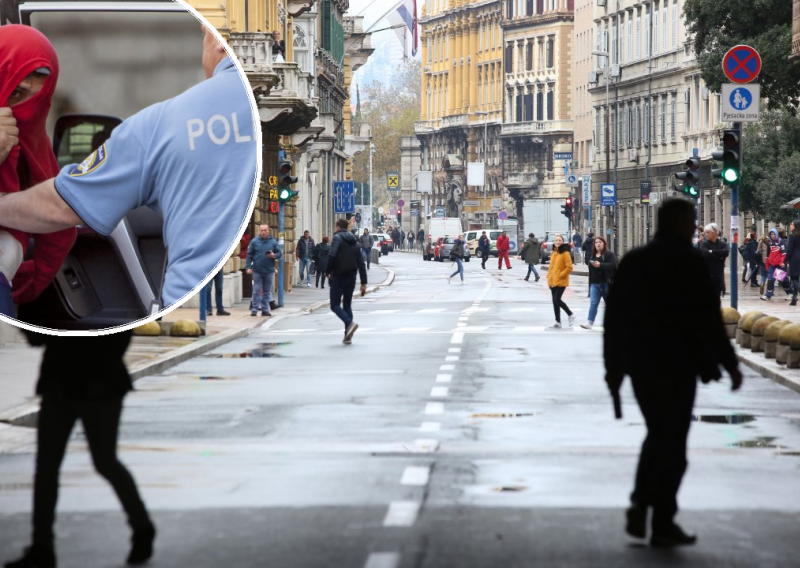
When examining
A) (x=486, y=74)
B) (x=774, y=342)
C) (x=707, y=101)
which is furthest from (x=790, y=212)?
(x=486, y=74)

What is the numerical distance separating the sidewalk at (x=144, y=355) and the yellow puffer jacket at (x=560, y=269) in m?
5.33

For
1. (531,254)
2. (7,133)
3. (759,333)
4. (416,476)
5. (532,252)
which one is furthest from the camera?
(532,252)

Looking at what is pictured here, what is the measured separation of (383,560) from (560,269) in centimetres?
2324

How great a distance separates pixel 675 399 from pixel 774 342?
13.8 metres

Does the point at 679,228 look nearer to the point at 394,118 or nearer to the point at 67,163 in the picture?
the point at 67,163

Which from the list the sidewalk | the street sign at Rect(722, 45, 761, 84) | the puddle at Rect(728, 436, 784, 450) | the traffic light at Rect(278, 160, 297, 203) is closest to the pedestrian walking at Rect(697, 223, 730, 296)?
the street sign at Rect(722, 45, 761, 84)

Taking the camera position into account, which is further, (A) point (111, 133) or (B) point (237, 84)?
(B) point (237, 84)

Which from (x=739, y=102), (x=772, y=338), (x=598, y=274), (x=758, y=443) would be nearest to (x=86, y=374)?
(x=758, y=443)

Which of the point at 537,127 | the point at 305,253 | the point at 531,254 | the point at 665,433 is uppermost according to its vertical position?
the point at 537,127

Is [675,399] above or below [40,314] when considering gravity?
below

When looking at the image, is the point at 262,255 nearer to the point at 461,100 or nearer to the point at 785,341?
the point at 785,341

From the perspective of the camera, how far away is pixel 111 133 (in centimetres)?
309

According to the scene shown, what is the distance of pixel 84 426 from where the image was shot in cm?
712

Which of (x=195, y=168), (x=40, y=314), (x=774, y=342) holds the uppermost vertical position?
(x=195, y=168)
